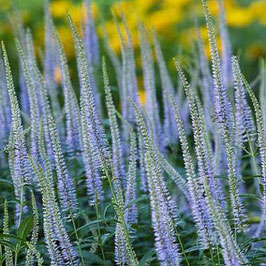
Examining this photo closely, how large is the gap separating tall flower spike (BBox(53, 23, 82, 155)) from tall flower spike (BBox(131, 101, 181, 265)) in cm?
126

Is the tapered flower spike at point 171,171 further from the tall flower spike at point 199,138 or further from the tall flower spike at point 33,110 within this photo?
the tall flower spike at point 33,110

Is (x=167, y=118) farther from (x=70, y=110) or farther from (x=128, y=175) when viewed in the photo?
(x=128, y=175)

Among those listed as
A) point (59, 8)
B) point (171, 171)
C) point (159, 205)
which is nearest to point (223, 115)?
point (171, 171)

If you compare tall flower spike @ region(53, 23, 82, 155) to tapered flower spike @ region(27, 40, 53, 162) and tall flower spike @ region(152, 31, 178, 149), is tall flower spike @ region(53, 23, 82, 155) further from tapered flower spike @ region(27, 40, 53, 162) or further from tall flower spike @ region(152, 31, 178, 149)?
tall flower spike @ region(152, 31, 178, 149)

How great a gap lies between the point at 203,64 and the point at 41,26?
16.6ft

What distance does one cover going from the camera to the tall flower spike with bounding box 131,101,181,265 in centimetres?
293

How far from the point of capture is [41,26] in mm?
10008

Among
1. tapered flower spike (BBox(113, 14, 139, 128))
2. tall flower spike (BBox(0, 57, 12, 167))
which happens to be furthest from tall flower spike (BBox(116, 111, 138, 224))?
tapered flower spike (BBox(113, 14, 139, 128))

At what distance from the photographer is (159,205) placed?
2.96 metres

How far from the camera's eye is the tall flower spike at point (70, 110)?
166 inches

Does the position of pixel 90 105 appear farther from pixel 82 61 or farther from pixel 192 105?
pixel 192 105

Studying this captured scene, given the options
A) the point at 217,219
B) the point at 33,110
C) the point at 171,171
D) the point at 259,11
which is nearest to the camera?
the point at 217,219

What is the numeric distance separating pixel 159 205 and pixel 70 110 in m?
1.65

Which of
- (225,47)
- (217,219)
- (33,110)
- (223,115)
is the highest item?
(225,47)
